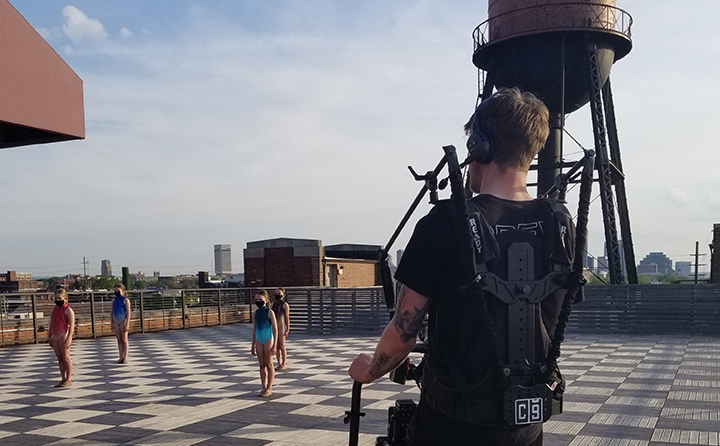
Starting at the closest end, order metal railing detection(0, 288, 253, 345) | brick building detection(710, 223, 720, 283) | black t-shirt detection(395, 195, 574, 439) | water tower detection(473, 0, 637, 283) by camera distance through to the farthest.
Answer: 1. black t-shirt detection(395, 195, 574, 439)
2. metal railing detection(0, 288, 253, 345)
3. water tower detection(473, 0, 637, 283)
4. brick building detection(710, 223, 720, 283)

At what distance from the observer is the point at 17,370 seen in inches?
492

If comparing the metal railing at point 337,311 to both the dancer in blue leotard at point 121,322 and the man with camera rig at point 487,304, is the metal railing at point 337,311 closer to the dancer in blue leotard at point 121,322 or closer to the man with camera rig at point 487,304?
the dancer in blue leotard at point 121,322

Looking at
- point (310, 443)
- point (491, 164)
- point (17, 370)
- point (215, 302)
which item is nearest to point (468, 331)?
point (491, 164)

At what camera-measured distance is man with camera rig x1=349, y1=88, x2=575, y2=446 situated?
2170 millimetres

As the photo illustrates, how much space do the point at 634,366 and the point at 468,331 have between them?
1031 cm

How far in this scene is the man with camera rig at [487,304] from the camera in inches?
A: 85.4

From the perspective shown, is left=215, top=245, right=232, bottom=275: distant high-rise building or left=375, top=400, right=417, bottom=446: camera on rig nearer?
left=375, top=400, right=417, bottom=446: camera on rig

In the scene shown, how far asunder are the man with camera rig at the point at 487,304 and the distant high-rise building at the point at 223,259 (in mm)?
181840

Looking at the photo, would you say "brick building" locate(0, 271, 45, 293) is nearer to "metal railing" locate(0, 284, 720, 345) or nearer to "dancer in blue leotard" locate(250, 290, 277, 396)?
"metal railing" locate(0, 284, 720, 345)

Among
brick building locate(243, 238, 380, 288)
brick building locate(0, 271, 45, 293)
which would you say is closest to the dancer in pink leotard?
brick building locate(243, 238, 380, 288)

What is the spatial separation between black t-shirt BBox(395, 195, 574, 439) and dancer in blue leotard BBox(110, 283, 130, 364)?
12.1 metres

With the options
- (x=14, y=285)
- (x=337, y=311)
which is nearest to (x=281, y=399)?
(x=337, y=311)

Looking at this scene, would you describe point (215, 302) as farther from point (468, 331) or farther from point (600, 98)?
point (468, 331)

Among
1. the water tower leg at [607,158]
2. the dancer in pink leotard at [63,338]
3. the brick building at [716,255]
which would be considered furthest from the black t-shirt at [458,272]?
the brick building at [716,255]
